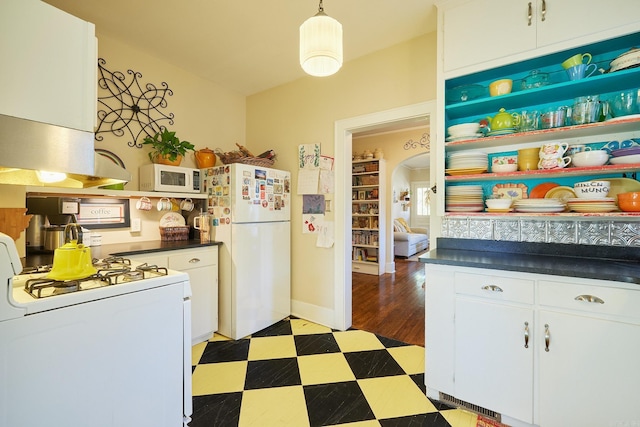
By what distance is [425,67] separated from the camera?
7.12ft

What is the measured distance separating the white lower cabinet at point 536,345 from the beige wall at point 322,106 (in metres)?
1.31

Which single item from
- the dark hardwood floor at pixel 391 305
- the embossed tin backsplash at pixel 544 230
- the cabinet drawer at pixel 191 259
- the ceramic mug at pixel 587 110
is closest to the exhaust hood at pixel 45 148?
the cabinet drawer at pixel 191 259

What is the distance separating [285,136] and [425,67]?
152 centimetres

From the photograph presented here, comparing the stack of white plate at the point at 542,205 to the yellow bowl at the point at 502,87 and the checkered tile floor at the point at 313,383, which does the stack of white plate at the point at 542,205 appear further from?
the checkered tile floor at the point at 313,383

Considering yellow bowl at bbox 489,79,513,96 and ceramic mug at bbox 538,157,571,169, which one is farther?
yellow bowl at bbox 489,79,513,96

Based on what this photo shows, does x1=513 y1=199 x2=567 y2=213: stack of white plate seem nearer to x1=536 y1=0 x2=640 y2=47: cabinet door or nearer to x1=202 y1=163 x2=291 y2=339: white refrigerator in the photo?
x1=536 y1=0 x2=640 y2=47: cabinet door

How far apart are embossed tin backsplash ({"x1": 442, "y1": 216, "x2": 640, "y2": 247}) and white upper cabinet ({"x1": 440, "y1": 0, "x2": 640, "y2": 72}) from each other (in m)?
1.02

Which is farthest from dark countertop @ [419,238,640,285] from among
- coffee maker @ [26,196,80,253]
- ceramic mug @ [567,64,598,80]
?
coffee maker @ [26,196,80,253]

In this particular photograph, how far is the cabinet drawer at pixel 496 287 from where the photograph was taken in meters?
1.37

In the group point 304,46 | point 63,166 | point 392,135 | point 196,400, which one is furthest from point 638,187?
point 392,135

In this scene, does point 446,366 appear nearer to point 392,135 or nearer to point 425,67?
point 425,67

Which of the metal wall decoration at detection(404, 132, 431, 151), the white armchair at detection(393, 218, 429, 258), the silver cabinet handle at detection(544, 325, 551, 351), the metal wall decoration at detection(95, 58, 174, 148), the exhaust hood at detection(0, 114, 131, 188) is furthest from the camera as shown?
the white armchair at detection(393, 218, 429, 258)

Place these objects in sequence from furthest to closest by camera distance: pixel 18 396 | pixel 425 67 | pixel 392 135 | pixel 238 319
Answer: pixel 392 135, pixel 238 319, pixel 425 67, pixel 18 396

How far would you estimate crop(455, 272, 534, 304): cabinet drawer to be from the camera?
1.37 metres
